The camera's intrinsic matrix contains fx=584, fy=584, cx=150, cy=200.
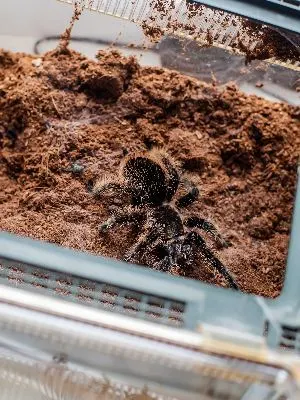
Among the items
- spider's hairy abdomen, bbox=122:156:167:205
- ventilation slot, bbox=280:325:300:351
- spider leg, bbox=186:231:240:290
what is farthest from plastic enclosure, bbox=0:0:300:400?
spider's hairy abdomen, bbox=122:156:167:205

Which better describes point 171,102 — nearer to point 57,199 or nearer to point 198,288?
point 57,199

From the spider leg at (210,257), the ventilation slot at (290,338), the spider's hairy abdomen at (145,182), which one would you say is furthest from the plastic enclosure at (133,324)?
the spider's hairy abdomen at (145,182)

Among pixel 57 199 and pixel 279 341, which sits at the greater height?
pixel 279 341

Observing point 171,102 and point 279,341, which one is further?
point 171,102

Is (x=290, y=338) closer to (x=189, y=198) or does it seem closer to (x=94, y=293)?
(x=94, y=293)

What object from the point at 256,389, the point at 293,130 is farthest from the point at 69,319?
the point at 293,130

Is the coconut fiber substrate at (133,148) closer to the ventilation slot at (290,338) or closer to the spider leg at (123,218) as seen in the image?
the spider leg at (123,218)

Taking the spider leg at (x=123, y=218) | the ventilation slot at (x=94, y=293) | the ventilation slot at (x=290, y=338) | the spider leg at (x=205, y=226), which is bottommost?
the spider leg at (x=123, y=218)
